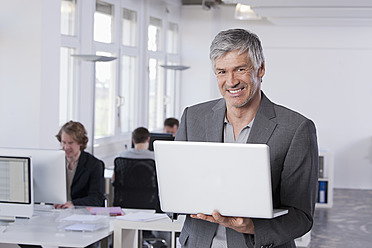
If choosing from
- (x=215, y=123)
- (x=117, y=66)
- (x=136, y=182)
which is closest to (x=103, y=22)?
(x=117, y=66)

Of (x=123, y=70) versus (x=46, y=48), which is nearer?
(x=46, y=48)

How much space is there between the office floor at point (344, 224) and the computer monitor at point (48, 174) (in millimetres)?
4025

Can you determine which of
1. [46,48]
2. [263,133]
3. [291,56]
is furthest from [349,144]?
[263,133]

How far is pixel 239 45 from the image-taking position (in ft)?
7.30

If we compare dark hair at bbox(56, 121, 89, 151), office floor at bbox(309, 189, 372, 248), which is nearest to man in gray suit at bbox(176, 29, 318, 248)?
dark hair at bbox(56, 121, 89, 151)

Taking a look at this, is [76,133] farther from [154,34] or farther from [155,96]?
[155,96]

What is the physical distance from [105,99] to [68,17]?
1773mm

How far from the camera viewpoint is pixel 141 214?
465 cm

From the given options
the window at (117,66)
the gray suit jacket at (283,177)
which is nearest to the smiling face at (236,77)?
the gray suit jacket at (283,177)

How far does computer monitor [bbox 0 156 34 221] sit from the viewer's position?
4.17 metres

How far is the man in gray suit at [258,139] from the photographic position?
223 centimetres

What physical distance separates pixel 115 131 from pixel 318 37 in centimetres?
503

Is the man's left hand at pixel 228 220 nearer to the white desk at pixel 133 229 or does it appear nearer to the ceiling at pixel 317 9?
the white desk at pixel 133 229

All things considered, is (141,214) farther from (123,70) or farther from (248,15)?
(248,15)
